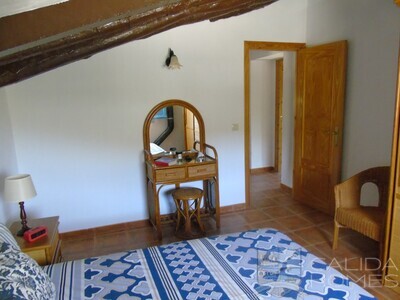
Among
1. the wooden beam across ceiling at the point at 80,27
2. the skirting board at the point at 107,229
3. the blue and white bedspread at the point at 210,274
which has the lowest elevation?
the skirting board at the point at 107,229

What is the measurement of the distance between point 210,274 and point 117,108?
223 cm

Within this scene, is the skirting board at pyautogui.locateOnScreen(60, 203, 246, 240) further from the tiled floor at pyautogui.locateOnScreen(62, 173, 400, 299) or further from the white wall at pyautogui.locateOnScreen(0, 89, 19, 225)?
the white wall at pyautogui.locateOnScreen(0, 89, 19, 225)

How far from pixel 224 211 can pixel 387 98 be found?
2244 mm

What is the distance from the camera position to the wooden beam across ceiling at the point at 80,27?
1.09 ft

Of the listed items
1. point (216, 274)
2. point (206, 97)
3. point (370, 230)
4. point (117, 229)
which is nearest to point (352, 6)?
point (206, 97)

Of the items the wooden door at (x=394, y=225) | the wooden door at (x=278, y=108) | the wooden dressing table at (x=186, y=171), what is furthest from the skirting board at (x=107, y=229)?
the wooden door at (x=278, y=108)

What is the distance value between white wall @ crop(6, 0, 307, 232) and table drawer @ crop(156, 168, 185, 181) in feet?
1.47

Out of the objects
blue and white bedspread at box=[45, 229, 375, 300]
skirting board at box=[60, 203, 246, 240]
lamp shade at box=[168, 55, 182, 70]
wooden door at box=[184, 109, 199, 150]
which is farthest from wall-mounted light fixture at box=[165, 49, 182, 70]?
blue and white bedspread at box=[45, 229, 375, 300]

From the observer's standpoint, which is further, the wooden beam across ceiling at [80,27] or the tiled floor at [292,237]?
the tiled floor at [292,237]

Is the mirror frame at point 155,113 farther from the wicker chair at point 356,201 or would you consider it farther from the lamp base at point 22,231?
the wicker chair at point 356,201

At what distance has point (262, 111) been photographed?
18.7 ft

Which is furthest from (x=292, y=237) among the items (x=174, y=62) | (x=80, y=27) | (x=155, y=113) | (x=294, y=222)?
(x=80, y=27)

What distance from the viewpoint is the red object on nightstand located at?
2123mm

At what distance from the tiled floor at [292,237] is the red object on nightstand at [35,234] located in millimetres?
840
